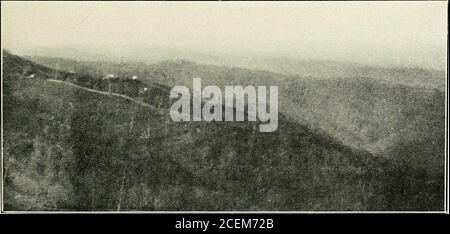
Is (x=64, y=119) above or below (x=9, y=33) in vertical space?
below

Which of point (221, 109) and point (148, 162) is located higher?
point (221, 109)

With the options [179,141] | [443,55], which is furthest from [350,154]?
[179,141]

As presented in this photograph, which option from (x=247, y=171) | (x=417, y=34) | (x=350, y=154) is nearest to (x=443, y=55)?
(x=417, y=34)
